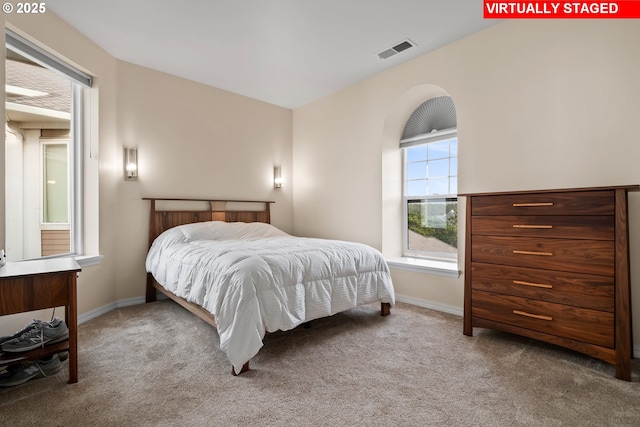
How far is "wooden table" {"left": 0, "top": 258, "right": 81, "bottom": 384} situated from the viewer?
1.69 m

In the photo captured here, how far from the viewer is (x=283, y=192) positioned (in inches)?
192

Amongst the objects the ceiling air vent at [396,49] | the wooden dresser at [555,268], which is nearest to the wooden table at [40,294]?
the wooden dresser at [555,268]

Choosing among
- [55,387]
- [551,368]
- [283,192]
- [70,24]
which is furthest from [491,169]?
[70,24]

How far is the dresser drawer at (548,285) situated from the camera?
6.30ft

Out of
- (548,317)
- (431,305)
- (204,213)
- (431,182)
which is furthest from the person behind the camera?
(204,213)

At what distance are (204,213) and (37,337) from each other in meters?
2.18

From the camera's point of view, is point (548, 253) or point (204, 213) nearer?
→ point (548, 253)

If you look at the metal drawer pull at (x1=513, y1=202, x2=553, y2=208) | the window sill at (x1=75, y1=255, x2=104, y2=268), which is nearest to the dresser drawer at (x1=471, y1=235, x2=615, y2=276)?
the metal drawer pull at (x1=513, y1=202, x2=553, y2=208)

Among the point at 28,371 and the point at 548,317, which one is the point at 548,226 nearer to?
the point at 548,317

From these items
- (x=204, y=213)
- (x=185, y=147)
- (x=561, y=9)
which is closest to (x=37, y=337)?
(x=204, y=213)

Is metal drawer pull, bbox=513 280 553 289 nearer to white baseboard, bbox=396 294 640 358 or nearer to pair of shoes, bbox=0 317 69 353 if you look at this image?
white baseboard, bbox=396 294 640 358

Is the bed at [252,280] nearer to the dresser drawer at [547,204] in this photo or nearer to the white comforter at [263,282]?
the white comforter at [263,282]

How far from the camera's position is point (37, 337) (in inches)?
77.0

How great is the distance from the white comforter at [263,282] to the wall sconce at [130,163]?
2.72 feet
